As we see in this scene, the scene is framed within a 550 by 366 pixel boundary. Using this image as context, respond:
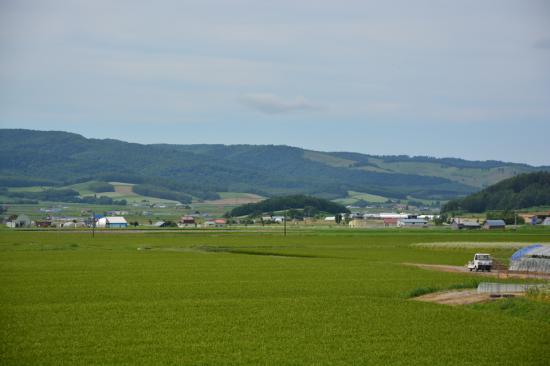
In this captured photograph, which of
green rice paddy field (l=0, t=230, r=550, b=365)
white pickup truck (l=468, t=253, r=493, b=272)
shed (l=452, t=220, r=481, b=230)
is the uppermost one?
shed (l=452, t=220, r=481, b=230)

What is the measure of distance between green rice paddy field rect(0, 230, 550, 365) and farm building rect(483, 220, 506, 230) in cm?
9855

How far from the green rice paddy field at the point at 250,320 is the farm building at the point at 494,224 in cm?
9855

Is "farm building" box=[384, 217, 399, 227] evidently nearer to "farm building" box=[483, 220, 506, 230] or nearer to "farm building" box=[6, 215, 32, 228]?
"farm building" box=[483, 220, 506, 230]

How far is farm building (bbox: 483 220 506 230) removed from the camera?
144 meters

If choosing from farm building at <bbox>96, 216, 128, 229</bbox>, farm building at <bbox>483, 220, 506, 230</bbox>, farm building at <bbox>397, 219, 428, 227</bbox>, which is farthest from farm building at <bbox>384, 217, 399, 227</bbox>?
farm building at <bbox>96, 216, 128, 229</bbox>

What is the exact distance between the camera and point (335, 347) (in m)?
23.5

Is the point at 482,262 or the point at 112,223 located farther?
the point at 112,223

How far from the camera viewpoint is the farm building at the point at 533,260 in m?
52.3

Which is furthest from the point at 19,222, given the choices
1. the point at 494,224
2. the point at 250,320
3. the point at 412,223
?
the point at 250,320

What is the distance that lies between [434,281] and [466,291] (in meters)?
5.86

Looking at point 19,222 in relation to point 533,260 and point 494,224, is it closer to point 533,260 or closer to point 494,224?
point 494,224

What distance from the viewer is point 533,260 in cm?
5266

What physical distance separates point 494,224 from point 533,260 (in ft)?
314

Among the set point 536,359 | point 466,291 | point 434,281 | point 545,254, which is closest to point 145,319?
point 536,359
